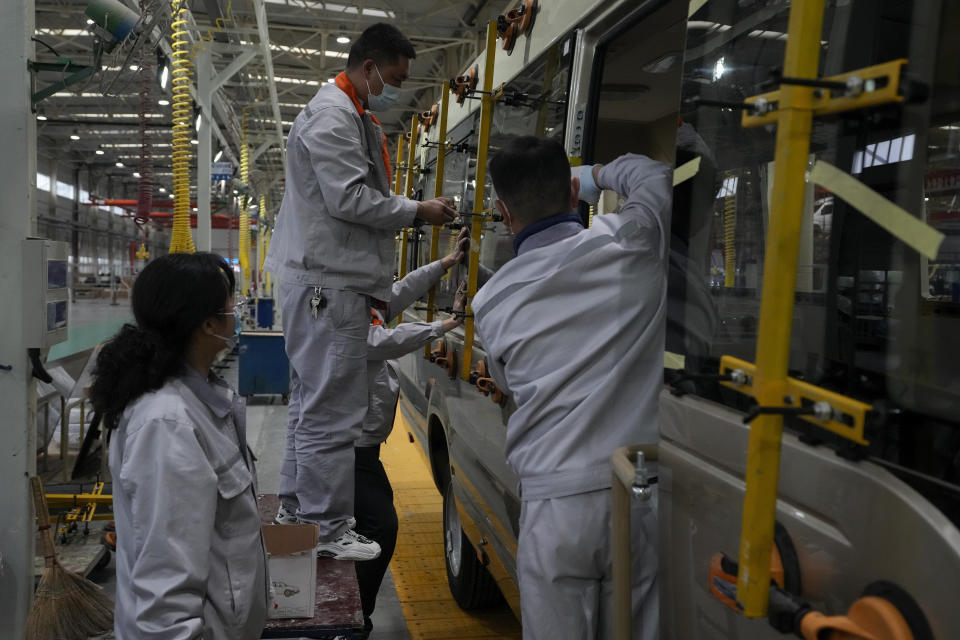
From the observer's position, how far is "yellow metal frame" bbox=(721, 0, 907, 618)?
1.10m

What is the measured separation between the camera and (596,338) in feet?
6.28

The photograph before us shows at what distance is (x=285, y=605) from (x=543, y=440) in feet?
4.11

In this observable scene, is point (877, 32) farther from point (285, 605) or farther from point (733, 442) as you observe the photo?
point (285, 605)

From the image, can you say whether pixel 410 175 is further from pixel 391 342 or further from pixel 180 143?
pixel 391 342

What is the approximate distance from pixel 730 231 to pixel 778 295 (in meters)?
0.50

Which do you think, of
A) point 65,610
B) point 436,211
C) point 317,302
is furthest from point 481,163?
point 65,610

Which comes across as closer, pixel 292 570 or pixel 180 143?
pixel 292 570

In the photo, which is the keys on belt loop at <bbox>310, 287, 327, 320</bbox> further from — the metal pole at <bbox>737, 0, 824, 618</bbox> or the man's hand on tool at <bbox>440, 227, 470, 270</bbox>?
the metal pole at <bbox>737, 0, 824, 618</bbox>

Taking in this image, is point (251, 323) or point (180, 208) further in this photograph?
point (251, 323)

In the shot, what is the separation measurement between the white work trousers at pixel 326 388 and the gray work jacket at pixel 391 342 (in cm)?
27

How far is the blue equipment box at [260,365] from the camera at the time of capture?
32.7 feet

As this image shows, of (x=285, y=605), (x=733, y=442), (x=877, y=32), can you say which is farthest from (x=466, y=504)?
(x=877, y=32)

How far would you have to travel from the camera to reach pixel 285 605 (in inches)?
103

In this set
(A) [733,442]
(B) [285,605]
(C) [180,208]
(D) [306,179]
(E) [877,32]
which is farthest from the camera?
(C) [180,208]
